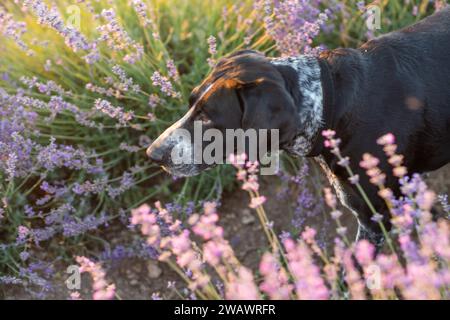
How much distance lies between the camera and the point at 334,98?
359 centimetres

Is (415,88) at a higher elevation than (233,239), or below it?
higher

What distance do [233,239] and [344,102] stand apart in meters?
1.48

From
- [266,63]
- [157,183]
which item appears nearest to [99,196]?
[157,183]

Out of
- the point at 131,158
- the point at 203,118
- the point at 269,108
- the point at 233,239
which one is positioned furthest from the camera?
the point at 131,158

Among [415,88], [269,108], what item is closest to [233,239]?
[269,108]

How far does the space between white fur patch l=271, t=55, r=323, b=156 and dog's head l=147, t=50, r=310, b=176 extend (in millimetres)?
49

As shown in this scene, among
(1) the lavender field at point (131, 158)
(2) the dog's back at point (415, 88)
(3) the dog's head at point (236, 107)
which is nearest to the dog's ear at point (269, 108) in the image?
(3) the dog's head at point (236, 107)

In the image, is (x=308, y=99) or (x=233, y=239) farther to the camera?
(x=233, y=239)

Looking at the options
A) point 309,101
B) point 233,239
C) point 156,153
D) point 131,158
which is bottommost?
point 233,239

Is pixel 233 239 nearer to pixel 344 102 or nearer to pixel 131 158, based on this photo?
pixel 131 158

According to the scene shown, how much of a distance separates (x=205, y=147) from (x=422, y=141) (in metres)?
1.13

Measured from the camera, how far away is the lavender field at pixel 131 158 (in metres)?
4.12

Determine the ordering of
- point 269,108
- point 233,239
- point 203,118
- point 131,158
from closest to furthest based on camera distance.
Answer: point 269,108 < point 203,118 < point 233,239 < point 131,158

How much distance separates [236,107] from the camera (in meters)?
3.43
